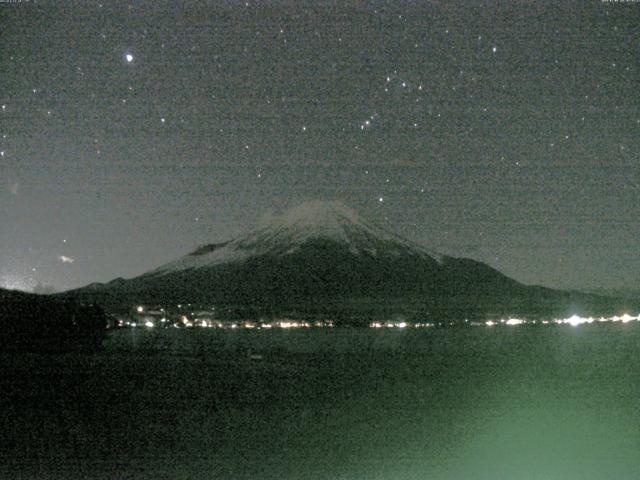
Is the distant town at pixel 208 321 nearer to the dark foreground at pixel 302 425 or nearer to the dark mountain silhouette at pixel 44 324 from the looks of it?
the dark mountain silhouette at pixel 44 324

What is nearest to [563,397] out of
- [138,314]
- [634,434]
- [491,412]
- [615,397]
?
[615,397]

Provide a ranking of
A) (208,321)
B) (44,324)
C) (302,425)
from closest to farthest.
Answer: (302,425) < (44,324) < (208,321)

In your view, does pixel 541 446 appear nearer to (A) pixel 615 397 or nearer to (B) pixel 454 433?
(B) pixel 454 433

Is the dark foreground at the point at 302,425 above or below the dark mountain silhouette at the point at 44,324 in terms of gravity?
below

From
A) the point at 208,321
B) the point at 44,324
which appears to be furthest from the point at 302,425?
the point at 208,321

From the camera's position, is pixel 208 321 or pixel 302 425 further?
pixel 208 321

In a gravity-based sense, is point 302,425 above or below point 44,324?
below

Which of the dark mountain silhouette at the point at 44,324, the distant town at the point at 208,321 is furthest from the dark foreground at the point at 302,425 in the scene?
the distant town at the point at 208,321

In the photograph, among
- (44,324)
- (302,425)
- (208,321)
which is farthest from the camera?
(208,321)

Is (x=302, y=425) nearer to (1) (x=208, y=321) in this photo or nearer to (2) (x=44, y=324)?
(2) (x=44, y=324)

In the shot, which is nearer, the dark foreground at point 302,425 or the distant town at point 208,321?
the dark foreground at point 302,425
